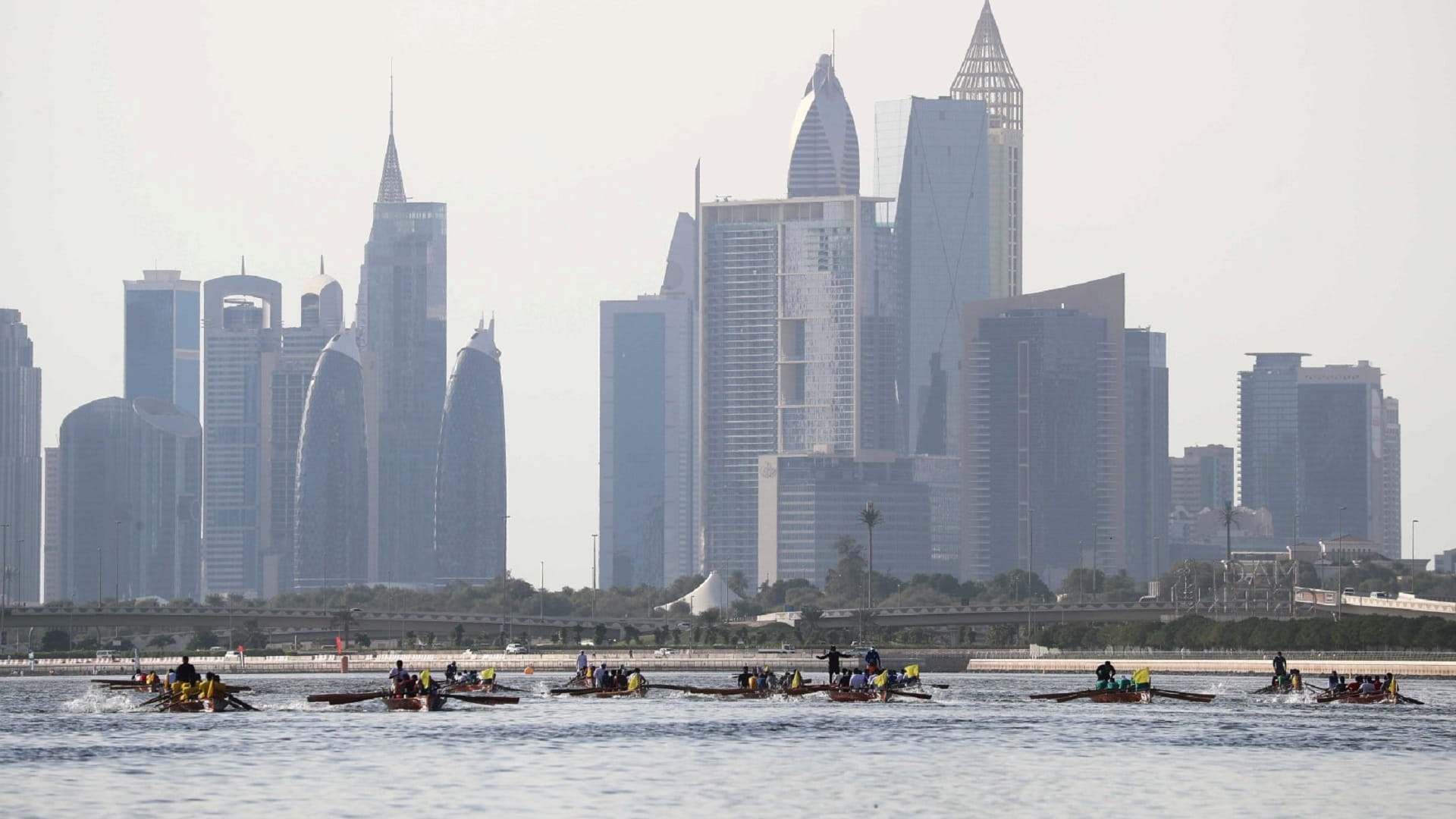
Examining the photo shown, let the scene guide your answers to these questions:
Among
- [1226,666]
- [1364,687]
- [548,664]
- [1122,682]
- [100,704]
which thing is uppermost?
[1122,682]

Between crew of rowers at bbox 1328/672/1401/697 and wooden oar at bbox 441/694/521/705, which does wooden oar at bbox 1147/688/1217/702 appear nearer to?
crew of rowers at bbox 1328/672/1401/697

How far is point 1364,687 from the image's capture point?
118250 millimetres

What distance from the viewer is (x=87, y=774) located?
271ft

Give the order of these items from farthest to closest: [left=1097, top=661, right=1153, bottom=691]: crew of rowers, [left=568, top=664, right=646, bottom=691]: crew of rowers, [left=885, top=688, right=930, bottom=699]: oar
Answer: [left=568, top=664, right=646, bottom=691]: crew of rowers < [left=885, top=688, right=930, bottom=699]: oar < [left=1097, top=661, right=1153, bottom=691]: crew of rowers

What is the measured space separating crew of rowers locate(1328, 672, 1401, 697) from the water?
1015 mm

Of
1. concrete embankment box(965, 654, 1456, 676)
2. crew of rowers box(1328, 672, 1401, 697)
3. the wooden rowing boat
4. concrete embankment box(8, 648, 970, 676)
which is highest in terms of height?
crew of rowers box(1328, 672, 1401, 697)

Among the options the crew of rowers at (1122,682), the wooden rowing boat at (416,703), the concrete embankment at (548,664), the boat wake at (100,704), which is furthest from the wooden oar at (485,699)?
the concrete embankment at (548,664)

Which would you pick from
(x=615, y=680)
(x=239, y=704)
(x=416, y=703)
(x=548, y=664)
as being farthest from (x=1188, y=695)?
(x=548, y=664)

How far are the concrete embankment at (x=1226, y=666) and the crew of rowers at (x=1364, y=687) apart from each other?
29.7 meters

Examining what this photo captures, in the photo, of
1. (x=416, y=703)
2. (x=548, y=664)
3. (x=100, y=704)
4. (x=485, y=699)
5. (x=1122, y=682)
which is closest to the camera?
(x=416, y=703)

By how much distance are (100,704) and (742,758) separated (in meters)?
51.4

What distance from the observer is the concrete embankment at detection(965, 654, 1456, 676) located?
6245 inches

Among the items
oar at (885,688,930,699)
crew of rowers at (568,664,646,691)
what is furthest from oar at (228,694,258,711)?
oar at (885,688,930,699)

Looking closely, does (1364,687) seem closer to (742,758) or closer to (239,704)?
(742,758)
